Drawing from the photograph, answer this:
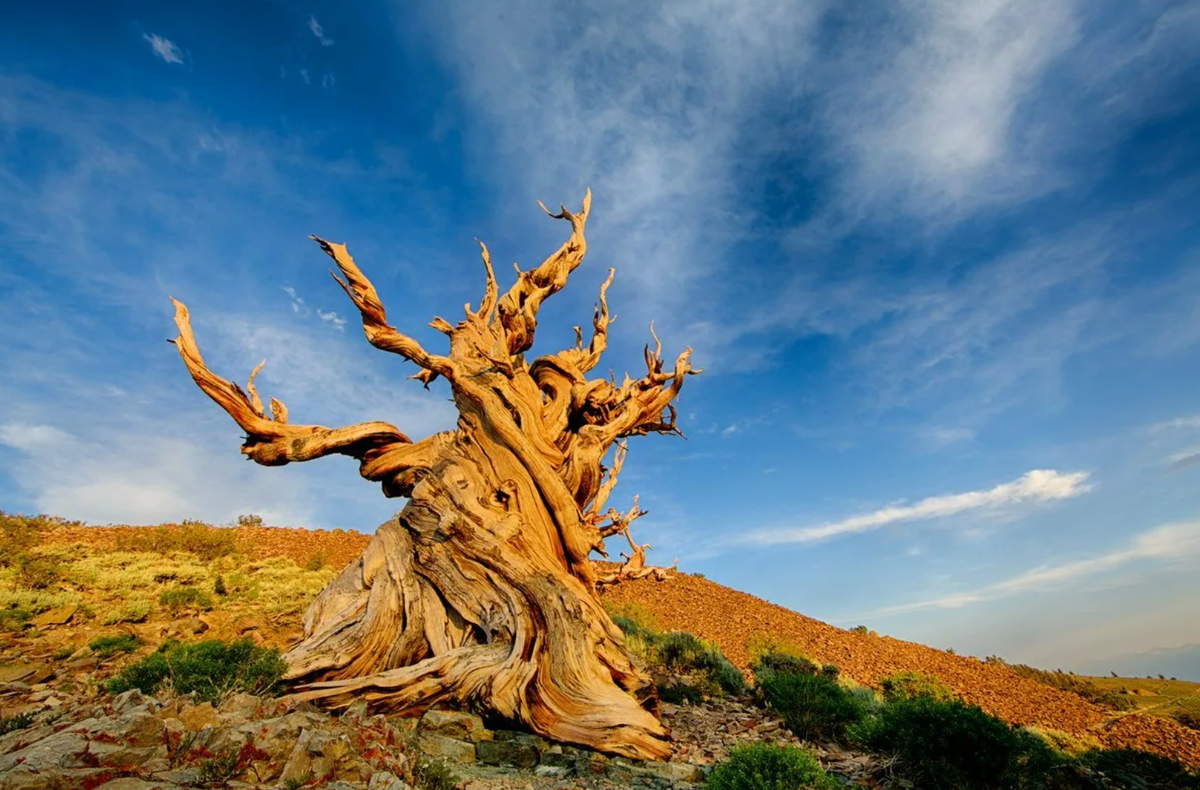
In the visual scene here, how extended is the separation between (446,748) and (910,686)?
41.8ft

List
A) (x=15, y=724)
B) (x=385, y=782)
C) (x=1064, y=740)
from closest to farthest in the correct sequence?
(x=385, y=782), (x=15, y=724), (x=1064, y=740)

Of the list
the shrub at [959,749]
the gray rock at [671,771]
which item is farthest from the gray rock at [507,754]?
the shrub at [959,749]

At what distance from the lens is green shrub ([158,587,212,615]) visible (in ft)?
43.2

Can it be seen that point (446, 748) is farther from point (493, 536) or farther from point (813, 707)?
point (813, 707)

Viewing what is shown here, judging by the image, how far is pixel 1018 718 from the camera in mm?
12969

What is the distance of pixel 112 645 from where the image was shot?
1027 cm

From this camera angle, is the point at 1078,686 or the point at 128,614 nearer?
the point at 128,614

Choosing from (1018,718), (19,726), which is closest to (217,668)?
(19,726)

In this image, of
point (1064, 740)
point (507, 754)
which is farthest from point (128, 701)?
point (1064, 740)

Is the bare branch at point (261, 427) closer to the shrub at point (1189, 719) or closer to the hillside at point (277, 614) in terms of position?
the hillside at point (277, 614)

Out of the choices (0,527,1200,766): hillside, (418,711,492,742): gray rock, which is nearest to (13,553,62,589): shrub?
(0,527,1200,766): hillside

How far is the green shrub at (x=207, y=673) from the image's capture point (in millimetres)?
6902

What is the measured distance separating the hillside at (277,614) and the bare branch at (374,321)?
238 inches

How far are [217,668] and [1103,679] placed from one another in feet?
81.2
